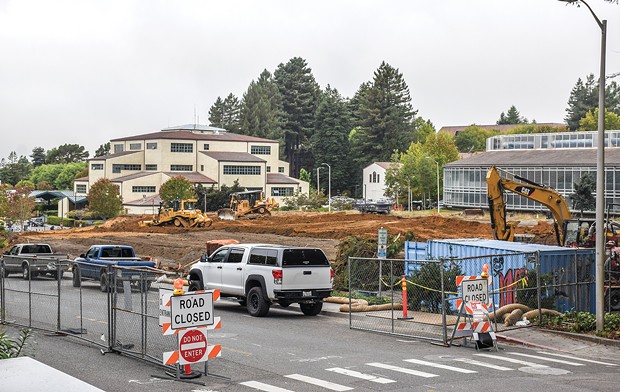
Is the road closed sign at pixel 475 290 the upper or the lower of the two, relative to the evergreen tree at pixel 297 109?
lower

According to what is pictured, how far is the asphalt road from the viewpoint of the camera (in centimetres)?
1427

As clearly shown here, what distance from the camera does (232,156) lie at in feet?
382

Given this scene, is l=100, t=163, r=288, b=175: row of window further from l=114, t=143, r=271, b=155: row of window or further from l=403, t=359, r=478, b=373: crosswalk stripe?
l=403, t=359, r=478, b=373: crosswalk stripe

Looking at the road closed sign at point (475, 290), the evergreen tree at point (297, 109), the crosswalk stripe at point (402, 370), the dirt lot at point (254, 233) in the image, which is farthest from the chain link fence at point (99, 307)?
the evergreen tree at point (297, 109)

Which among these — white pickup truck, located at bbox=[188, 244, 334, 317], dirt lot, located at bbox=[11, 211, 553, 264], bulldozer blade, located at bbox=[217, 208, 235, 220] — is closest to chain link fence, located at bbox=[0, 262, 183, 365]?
white pickup truck, located at bbox=[188, 244, 334, 317]

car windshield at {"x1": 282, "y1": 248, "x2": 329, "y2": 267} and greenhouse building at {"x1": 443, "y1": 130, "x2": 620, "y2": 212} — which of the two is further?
greenhouse building at {"x1": 443, "y1": 130, "x2": 620, "y2": 212}

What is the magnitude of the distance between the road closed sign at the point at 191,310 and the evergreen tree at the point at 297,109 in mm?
146064

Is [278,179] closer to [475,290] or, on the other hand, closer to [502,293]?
[502,293]

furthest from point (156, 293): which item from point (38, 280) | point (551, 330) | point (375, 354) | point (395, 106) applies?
point (395, 106)

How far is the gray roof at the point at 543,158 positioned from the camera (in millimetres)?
74562

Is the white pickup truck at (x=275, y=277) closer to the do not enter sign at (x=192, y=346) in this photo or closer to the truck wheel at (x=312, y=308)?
the truck wheel at (x=312, y=308)

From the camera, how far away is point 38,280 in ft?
69.3

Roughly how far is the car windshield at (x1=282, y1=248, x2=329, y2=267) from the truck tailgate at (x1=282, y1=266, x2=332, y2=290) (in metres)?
0.23

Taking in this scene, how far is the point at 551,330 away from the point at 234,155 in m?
98.6
